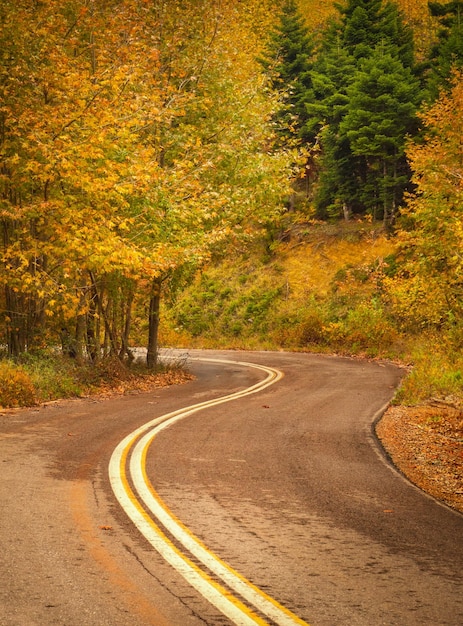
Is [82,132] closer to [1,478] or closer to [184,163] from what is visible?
[184,163]

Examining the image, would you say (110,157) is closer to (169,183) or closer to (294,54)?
(169,183)

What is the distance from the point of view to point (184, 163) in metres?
17.0

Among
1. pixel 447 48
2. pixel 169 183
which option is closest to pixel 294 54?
pixel 447 48

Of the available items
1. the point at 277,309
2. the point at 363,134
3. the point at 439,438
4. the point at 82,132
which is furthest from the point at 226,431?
the point at 363,134

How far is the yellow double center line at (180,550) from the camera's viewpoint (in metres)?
4.17

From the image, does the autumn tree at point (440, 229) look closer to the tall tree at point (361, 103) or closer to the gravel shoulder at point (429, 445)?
the gravel shoulder at point (429, 445)

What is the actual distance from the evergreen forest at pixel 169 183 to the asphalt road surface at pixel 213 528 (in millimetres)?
4781

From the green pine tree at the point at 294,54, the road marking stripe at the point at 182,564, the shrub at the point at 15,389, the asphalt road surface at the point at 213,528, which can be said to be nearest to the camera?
the road marking stripe at the point at 182,564

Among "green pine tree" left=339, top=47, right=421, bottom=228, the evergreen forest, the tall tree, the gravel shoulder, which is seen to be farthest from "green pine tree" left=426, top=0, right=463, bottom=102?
the gravel shoulder

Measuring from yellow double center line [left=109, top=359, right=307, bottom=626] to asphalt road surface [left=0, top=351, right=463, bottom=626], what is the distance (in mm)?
16

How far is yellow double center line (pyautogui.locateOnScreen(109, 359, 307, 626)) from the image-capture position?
4168mm

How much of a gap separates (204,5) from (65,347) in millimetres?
11308

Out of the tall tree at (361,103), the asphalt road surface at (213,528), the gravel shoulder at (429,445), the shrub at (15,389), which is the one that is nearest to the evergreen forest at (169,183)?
the shrub at (15,389)

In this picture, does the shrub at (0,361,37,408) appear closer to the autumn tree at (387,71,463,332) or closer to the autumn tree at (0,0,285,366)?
the autumn tree at (0,0,285,366)
